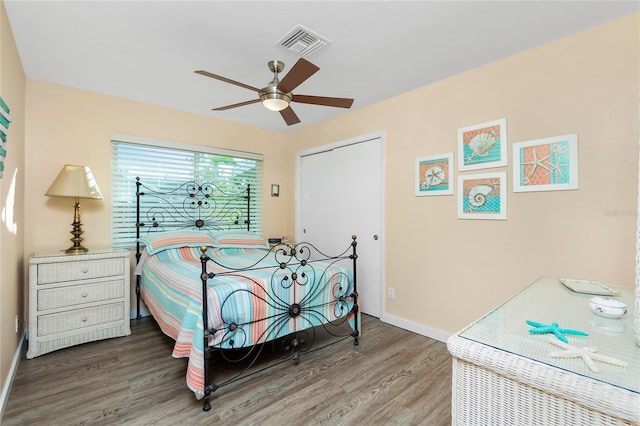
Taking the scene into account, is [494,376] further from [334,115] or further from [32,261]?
[334,115]

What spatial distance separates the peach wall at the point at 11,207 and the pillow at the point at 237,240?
1627mm

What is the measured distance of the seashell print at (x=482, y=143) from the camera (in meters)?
2.53

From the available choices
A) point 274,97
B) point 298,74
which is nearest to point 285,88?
point 274,97

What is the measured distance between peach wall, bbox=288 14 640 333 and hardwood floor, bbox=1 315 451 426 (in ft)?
2.19

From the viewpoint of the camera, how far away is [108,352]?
2564 millimetres

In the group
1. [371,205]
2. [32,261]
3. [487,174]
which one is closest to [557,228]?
[487,174]

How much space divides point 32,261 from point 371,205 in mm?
3150

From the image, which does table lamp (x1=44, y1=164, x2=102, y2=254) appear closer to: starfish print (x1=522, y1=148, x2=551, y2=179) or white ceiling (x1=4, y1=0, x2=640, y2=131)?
white ceiling (x1=4, y1=0, x2=640, y2=131)

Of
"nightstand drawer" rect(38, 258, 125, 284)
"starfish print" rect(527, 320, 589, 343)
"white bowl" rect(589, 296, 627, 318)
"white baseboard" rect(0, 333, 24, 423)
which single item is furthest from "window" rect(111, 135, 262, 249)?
"white bowl" rect(589, 296, 627, 318)

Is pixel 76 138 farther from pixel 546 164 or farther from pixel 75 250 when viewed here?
pixel 546 164

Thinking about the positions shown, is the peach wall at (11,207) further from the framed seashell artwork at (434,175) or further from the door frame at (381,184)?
the framed seashell artwork at (434,175)

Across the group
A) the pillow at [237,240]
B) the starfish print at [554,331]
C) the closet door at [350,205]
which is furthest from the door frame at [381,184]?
the starfish print at [554,331]

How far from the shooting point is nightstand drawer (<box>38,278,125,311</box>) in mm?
2516

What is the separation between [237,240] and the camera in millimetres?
3611
